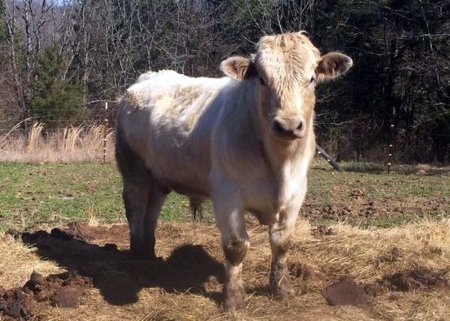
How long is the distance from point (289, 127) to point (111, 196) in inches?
324

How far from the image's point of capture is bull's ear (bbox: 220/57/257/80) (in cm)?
540

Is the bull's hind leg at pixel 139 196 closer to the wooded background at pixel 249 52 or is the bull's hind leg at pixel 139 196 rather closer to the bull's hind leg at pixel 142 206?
the bull's hind leg at pixel 142 206

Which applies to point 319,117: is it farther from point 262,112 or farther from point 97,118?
point 262,112

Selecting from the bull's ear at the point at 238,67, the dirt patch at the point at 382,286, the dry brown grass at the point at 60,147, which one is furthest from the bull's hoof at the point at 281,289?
the dry brown grass at the point at 60,147

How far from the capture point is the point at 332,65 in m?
5.55

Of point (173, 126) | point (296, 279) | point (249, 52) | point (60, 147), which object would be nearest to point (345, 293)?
point (296, 279)

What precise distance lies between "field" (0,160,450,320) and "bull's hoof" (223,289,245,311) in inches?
2.9

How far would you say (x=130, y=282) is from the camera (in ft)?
20.3

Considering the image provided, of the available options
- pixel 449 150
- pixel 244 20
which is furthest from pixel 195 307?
pixel 244 20

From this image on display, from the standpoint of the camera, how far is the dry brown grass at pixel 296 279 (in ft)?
17.9

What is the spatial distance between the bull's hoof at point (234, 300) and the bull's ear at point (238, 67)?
1.74 metres

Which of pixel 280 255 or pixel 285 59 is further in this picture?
pixel 280 255

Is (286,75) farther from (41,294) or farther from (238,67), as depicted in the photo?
(41,294)

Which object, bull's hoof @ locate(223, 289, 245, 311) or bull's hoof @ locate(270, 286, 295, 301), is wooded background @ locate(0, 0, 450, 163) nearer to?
bull's hoof @ locate(270, 286, 295, 301)
